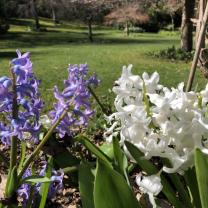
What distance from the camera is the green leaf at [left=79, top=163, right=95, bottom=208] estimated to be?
1953 mm

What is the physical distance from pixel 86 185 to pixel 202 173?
466mm

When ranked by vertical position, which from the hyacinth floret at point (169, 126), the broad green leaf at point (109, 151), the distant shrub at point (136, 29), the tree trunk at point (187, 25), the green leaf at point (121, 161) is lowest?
the distant shrub at point (136, 29)

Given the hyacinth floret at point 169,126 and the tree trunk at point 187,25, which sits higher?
the hyacinth floret at point 169,126

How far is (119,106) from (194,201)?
45cm

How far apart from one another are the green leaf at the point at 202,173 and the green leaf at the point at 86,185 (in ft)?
1.39

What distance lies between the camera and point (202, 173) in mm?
1710

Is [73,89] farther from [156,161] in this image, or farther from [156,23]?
[156,23]

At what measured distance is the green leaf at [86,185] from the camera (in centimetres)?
195

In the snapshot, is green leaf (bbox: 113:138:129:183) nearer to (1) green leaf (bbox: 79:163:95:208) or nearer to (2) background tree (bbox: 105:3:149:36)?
(1) green leaf (bbox: 79:163:95:208)

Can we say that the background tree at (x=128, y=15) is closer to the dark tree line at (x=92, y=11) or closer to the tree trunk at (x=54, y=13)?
the dark tree line at (x=92, y=11)

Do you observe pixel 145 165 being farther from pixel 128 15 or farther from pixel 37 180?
pixel 128 15

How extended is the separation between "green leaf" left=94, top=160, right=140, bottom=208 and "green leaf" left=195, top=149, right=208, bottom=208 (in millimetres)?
240

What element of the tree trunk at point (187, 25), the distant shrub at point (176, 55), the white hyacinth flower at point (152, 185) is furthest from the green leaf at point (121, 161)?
the tree trunk at point (187, 25)

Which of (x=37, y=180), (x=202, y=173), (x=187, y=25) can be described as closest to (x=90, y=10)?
(x=187, y=25)
